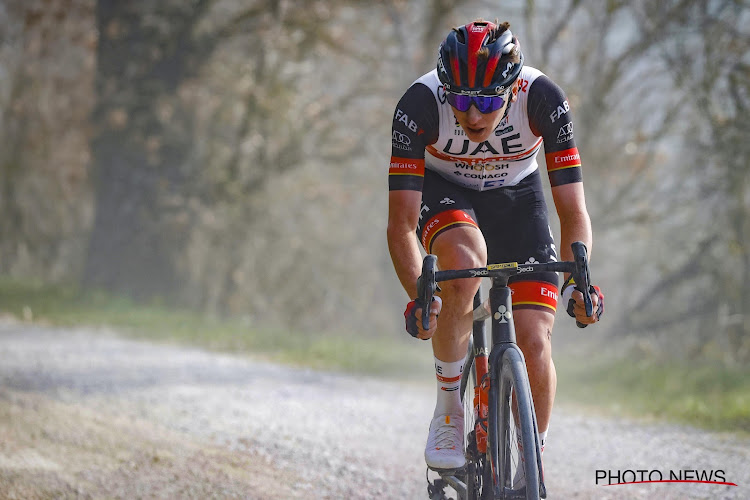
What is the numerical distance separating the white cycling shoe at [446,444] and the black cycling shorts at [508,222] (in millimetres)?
572

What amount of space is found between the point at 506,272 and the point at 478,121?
0.60 meters

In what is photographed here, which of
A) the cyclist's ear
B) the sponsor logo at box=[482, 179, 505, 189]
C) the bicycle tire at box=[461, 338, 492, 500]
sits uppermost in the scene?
the cyclist's ear

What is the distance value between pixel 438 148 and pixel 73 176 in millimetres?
16145

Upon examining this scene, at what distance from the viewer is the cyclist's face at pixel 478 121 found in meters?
3.17

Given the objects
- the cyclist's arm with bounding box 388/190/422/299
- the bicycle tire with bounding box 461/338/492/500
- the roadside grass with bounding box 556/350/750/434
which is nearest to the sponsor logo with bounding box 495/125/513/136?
the cyclist's arm with bounding box 388/190/422/299

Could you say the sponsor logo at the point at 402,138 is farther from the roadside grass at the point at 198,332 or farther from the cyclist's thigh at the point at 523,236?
the roadside grass at the point at 198,332

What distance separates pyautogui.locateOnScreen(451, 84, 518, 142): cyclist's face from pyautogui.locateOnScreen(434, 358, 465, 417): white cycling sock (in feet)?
3.08

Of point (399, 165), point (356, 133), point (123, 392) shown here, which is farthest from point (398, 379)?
point (356, 133)

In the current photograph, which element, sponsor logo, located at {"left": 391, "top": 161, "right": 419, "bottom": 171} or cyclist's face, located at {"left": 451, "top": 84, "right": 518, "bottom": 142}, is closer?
cyclist's face, located at {"left": 451, "top": 84, "right": 518, "bottom": 142}

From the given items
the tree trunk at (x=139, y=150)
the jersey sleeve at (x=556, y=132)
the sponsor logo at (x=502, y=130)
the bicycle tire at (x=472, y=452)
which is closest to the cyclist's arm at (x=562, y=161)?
the jersey sleeve at (x=556, y=132)

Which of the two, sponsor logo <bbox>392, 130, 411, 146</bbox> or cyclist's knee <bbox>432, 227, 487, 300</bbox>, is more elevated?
sponsor logo <bbox>392, 130, 411, 146</bbox>

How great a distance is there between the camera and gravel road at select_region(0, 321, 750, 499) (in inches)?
165

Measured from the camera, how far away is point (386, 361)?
34.4ft

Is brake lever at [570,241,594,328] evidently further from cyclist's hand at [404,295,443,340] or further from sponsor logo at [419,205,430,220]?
sponsor logo at [419,205,430,220]
